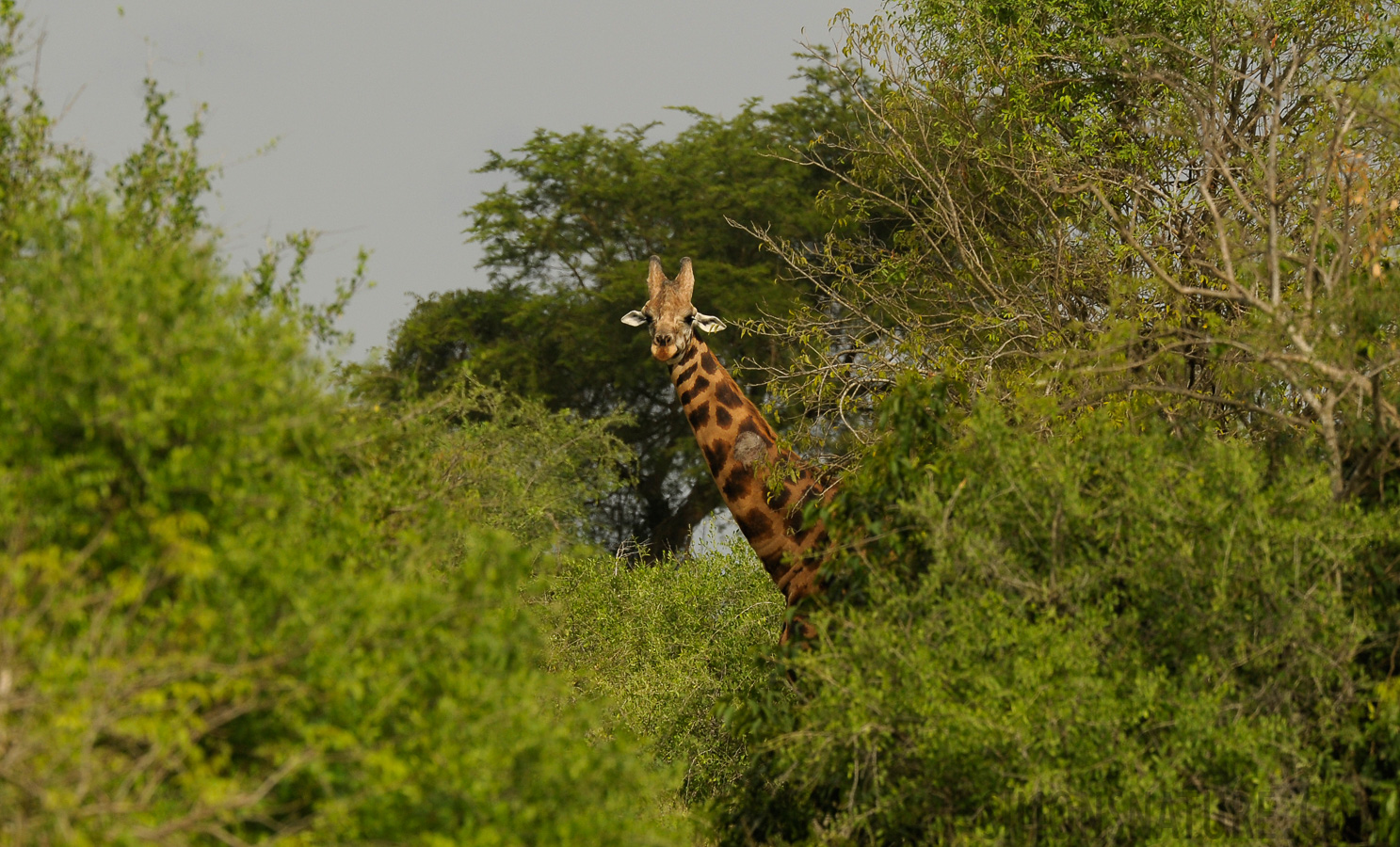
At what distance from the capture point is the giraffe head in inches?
440

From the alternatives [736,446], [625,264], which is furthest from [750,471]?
[625,264]

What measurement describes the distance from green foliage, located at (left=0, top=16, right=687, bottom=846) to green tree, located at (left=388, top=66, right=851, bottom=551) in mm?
23516

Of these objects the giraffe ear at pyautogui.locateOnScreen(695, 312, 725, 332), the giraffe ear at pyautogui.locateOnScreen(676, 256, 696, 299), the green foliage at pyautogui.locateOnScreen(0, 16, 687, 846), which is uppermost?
the giraffe ear at pyautogui.locateOnScreen(676, 256, 696, 299)

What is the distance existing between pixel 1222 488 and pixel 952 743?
2.13m

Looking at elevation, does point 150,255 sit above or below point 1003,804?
above

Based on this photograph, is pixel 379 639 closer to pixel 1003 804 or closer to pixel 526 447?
pixel 1003 804

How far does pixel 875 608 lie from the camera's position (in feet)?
25.6

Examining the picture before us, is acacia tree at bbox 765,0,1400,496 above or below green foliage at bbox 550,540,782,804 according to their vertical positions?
above

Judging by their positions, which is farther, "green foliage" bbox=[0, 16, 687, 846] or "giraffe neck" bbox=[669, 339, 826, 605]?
"giraffe neck" bbox=[669, 339, 826, 605]

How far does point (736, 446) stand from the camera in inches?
435

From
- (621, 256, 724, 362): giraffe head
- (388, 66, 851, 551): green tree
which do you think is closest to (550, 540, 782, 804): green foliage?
(621, 256, 724, 362): giraffe head

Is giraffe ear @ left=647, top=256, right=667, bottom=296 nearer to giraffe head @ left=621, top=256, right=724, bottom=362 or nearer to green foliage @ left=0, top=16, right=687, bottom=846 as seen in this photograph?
giraffe head @ left=621, top=256, right=724, bottom=362

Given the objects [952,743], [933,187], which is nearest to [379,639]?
[952,743]

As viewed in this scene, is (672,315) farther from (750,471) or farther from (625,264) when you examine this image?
(625,264)
